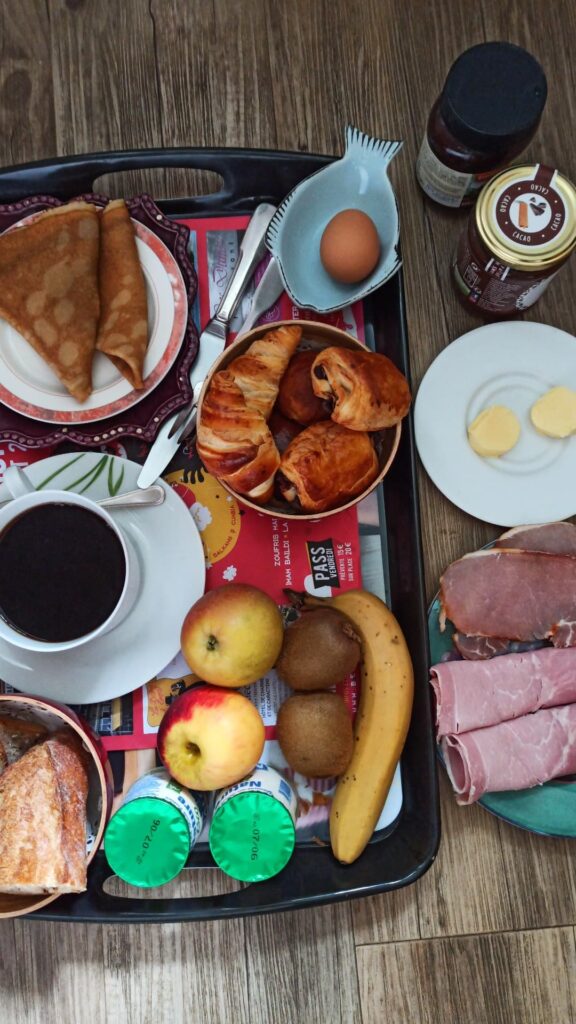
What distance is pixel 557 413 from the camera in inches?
35.5

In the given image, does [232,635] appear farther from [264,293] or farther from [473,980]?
[473,980]

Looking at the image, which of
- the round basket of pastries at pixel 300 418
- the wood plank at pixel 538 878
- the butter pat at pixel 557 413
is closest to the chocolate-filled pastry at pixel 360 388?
the round basket of pastries at pixel 300 418

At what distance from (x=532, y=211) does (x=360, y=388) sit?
27 cm

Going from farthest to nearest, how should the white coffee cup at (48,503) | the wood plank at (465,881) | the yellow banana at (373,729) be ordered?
1. the wood plank at (465,881)
2. the yellow banana at (373,729)
3. the white coffee cup at (48,503)

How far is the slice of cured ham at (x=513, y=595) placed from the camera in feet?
2.94

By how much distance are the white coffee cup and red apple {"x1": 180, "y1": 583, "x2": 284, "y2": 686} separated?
0.08 m

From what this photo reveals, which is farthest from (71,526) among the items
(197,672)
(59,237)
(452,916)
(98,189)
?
(452,916)

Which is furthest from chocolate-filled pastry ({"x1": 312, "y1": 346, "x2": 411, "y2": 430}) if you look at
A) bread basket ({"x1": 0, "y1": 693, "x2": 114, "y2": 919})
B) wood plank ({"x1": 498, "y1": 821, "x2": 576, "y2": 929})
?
wood plank ({"x1": 498, "y1": 821, "x2": 576, "y2": 929})

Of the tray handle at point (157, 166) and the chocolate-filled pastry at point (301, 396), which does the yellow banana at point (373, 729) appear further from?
the tray handle at point (157, 166)

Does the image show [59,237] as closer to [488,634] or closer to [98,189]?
[98,189]

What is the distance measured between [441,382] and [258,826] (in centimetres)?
55

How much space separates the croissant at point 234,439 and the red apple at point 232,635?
0.12m

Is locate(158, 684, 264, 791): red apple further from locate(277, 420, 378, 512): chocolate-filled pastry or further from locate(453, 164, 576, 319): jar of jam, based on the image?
locate(453, 164, 576, 319): jar of jam

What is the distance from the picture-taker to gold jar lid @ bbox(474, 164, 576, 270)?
790 millimetres
